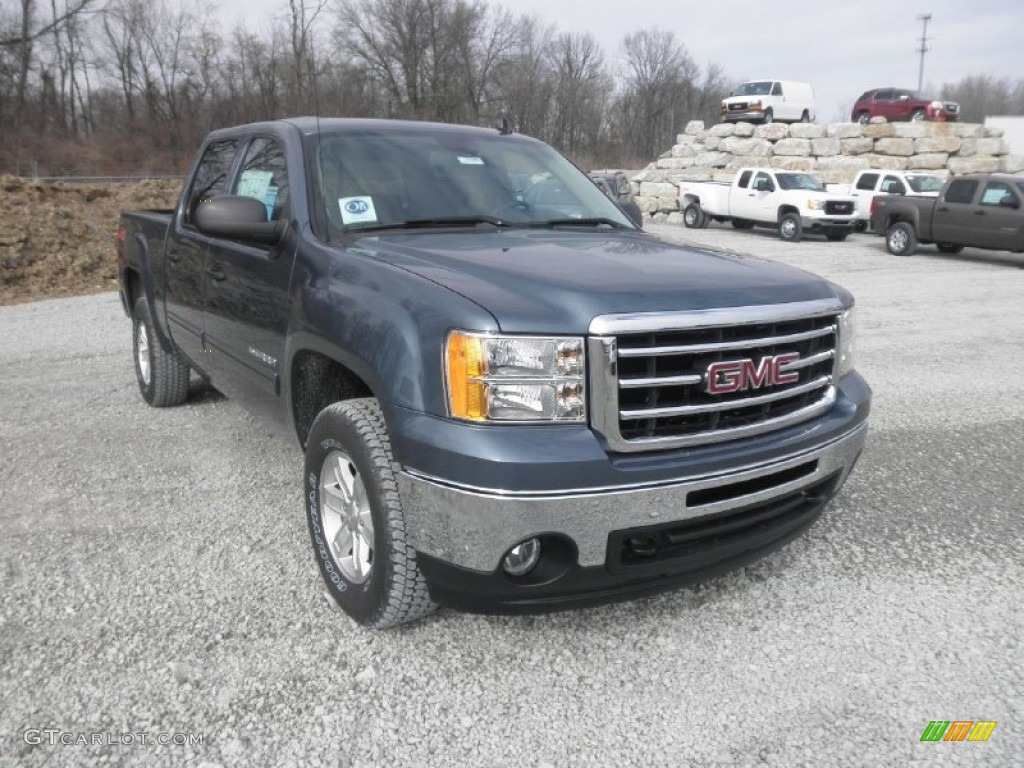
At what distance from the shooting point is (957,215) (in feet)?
55.4

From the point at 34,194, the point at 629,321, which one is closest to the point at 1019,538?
the point at 629,321

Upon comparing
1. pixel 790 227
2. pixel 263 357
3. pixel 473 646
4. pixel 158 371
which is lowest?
pixel 473 646

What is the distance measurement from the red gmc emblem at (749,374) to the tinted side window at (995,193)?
1671 centimetres

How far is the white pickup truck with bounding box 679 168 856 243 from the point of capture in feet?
67.7

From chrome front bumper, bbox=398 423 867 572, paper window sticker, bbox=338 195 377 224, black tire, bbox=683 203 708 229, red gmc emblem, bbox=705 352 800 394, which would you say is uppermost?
paper window sticker, bbox=338 195 377 224

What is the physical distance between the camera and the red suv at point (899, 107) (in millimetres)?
31341

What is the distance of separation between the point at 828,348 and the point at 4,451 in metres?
4.54

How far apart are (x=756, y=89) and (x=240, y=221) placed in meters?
35.0

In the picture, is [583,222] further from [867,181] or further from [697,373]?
[867,181]

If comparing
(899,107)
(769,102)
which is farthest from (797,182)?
(899,107)

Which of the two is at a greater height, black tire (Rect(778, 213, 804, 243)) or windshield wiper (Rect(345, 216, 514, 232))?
windshield wiper (Rect(345, 216, 514, 232))

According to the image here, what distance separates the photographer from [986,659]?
272 centimetres

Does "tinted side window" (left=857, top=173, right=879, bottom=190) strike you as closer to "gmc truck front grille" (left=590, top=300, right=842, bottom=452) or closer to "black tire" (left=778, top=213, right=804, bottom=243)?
"black tire" (left=778, top=213, right=804, bottom=243)

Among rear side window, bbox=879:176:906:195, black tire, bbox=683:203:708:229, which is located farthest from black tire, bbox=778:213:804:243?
black tire, bbox=683:203:708:229
